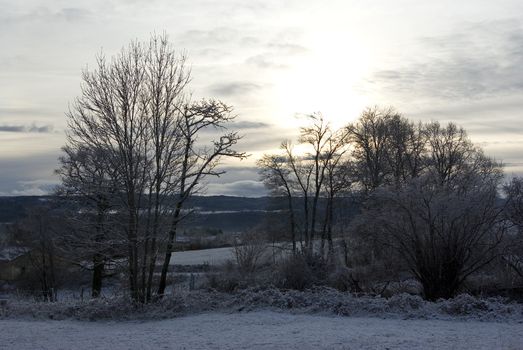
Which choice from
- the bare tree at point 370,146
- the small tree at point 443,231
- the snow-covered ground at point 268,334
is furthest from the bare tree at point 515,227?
the bare tree at point 370,146

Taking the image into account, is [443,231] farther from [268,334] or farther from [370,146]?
[370,146]

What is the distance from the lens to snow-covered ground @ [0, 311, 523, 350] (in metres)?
12.0

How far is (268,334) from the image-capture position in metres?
13.5

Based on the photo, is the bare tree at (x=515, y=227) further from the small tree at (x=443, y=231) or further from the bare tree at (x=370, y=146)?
the bare tree at (x=370, y=146)

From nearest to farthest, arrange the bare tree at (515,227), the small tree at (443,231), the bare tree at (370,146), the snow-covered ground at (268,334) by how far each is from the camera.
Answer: the snow-covered ground at (268,334), the small tree at (443,231), the bare tree at (515,227), the bare tree at (370,146)

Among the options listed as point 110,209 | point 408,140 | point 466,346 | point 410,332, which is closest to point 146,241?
point 110,209

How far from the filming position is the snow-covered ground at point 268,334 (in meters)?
12.0

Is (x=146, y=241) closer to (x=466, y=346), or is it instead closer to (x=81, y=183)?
(x=81, y=183)

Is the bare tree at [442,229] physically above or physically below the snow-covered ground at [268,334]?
above

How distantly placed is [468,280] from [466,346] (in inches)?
466

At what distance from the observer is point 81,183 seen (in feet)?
70.2

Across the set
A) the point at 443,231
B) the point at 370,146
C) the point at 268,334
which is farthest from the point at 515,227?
the point at 370,146

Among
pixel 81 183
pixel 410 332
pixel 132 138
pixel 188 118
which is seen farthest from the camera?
pixel 188 118

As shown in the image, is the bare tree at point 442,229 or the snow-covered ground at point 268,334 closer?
the snow-covered ground at point 268,334
